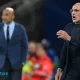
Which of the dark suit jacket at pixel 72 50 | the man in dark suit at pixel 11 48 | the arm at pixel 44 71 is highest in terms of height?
the dark suit jacket at pixel 72 50

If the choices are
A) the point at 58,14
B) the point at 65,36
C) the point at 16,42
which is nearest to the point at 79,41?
the point at 65,36

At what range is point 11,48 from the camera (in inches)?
360

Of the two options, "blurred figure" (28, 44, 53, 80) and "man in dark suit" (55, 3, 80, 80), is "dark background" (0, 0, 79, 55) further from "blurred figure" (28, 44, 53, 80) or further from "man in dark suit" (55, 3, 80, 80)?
"man in dark suit" (55, 3, 80, 80)

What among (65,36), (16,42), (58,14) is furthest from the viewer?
(58,14)

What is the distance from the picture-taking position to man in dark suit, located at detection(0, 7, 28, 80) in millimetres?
9117

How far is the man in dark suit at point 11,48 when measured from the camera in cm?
912

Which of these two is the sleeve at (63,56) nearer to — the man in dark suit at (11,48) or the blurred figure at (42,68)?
the man in dark suit at (11,48)

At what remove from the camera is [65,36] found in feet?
23.3

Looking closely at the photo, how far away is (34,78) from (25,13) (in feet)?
13.7

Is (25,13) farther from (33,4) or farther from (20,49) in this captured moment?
(20,49)

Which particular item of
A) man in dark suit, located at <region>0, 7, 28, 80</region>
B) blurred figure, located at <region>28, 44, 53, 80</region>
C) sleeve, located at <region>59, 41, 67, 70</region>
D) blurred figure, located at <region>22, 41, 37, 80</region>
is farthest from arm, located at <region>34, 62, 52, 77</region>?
sleeve, located at <region>59, 41, 67, 70</region>

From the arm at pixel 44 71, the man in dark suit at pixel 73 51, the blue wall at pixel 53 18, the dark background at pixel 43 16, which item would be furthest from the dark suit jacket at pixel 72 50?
the blue wall at pixel 53 18

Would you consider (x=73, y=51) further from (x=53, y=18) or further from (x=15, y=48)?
(x=53, y=18)

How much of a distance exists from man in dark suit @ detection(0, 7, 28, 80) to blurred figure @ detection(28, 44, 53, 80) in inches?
61.2
